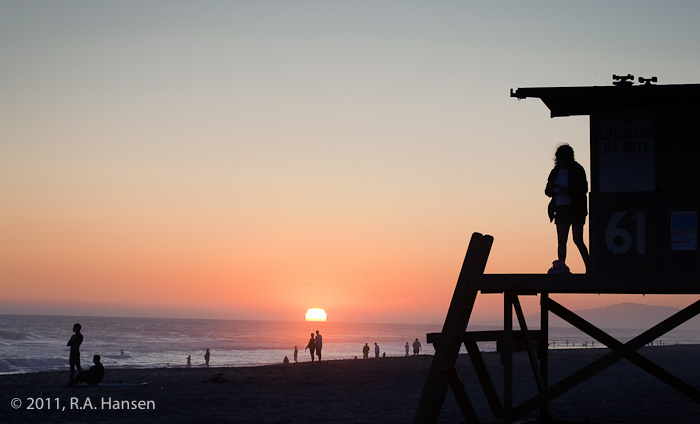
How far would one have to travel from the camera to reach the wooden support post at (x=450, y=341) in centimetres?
1069

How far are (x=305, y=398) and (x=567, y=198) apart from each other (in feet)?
40.4

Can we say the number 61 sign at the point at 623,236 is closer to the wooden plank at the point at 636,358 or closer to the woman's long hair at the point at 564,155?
the woman's long hair at the point at 564,155

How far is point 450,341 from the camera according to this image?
35.3 feet

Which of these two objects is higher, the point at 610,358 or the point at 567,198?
the point at 567,198

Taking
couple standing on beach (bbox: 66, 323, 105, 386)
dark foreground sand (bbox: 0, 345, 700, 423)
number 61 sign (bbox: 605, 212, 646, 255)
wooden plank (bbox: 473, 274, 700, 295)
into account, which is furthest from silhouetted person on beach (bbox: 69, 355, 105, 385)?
A: number 61 sign (bbox: 605, 212, 646, 255)

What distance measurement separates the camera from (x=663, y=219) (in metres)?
10.8

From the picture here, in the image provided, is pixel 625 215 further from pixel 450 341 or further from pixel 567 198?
pixel 450 341

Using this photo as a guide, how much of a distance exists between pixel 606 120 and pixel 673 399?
11.8 metres

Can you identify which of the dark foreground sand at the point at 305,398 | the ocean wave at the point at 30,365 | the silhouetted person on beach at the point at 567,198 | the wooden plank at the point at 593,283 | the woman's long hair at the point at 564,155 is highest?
the woman's long hair at the point at 564,155

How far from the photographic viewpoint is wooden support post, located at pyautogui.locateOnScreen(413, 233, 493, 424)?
1069 cm

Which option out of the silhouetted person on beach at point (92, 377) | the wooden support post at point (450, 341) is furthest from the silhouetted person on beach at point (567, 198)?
the silhouetted person on beach at point (92, 377)

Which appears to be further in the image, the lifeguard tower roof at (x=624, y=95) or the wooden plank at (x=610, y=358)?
the wooden plank at (x=610, y=358)

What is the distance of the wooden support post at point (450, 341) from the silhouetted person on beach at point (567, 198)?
1184 millimetres

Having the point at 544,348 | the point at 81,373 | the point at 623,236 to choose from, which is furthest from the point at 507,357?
the point at 81,373
